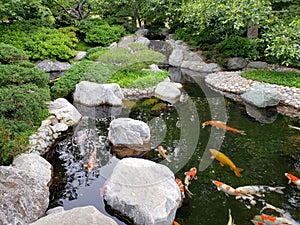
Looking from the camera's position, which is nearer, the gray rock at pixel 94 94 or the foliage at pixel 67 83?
the gray rock at pixel 94 94

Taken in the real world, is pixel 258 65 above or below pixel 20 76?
below

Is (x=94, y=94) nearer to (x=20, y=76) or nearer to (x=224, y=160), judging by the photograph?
(x=20, y=76)

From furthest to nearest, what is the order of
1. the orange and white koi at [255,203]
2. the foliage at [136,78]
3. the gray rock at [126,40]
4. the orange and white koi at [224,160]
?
the gray rock at [126,40]
the foliage at [136,78]
the orange and white koi at [224,160]
the orange and white koi at [255,203]

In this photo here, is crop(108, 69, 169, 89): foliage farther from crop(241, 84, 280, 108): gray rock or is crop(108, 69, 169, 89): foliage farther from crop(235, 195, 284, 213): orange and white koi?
crop(235, 195, 284, 213): orange and white koi

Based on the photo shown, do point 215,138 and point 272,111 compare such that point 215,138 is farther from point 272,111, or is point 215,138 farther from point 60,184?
point 60,184

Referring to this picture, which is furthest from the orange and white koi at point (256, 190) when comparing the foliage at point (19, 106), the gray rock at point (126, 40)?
the gray rock at point (126, 40)

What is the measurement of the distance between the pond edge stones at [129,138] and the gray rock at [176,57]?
306 inches

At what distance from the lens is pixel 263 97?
809cm

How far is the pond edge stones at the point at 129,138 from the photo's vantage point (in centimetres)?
574

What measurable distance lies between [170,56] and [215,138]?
800 centimetres

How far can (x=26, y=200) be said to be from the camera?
11.7 feet

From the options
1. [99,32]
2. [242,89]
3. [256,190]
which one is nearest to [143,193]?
[256,190]

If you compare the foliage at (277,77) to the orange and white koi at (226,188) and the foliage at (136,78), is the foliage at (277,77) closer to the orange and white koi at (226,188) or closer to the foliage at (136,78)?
the foliage at (136,78)

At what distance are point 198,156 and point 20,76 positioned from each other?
4.48 metres
